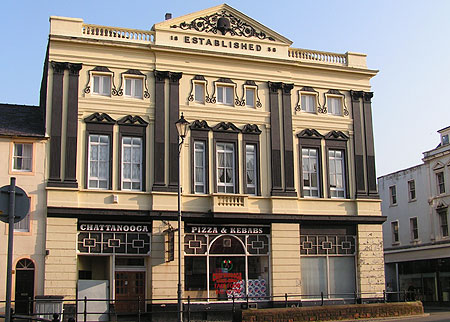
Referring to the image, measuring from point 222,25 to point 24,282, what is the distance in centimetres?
1586

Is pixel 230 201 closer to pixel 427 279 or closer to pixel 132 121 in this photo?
pixel 132 121

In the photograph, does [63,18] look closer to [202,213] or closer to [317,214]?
[202,213]

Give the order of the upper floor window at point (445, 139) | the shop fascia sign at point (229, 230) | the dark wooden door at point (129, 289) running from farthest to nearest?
the upper floor window at point (445, 139)
the shop fascia sign at point (229, 230)
the dark wooden door at point (129, 289)

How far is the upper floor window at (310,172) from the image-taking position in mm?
32125

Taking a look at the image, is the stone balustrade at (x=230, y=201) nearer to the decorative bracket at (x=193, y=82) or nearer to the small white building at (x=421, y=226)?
the decorative bracket at (x=193, y=82)

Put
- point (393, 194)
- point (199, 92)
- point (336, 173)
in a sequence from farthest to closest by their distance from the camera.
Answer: point (393, 194), point (336, 173), point (199, 92)

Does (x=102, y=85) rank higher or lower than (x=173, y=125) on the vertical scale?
higher

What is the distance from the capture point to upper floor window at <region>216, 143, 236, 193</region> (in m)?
30.7

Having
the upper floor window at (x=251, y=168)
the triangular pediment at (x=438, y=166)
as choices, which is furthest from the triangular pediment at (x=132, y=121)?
the triangular pediment at (x=438, y=166)

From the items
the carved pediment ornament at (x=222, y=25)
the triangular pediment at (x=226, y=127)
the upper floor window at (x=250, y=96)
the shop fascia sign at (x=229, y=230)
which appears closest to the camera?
the shop fascia sign at (x=229, y=230)

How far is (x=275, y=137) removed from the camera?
1248 inches

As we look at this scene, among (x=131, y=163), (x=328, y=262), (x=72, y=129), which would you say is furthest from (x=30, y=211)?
(x=328, y=262)

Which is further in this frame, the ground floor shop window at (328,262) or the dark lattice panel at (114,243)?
the ground floor shop window at (328,262)

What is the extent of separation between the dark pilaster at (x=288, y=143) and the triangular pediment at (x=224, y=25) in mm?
2938
